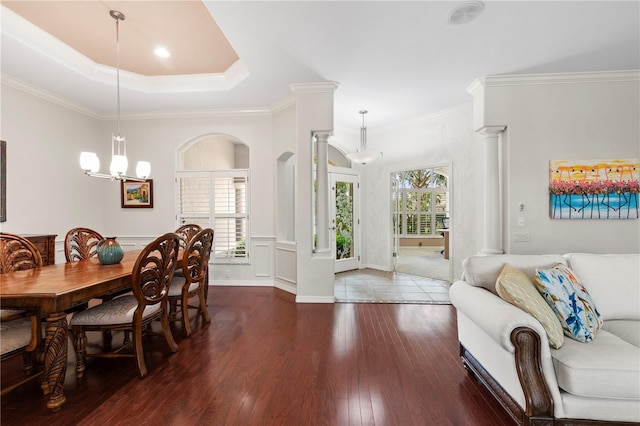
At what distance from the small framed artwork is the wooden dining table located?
9.41 ft

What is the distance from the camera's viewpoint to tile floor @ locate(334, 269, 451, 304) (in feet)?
13.4

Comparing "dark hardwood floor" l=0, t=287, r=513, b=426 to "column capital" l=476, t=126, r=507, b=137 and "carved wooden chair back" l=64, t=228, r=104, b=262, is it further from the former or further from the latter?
"column capital" l=476, t=126, r=507, b=137

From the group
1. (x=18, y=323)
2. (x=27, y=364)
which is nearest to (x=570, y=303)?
(x=18, y=323)

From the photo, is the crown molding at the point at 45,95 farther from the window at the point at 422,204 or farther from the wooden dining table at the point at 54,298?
the window at the point at 422,204

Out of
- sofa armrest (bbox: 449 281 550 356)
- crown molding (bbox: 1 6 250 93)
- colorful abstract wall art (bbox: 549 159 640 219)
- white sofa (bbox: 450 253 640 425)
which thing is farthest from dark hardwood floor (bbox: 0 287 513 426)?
crown molding (bbox: 1 6 250 93)

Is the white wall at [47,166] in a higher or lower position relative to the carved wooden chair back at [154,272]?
higher

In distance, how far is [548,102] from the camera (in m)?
3.55

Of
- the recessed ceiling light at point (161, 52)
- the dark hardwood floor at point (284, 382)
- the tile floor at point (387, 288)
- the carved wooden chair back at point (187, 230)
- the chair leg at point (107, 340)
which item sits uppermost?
the recessed ceiling light at point (161, 52)

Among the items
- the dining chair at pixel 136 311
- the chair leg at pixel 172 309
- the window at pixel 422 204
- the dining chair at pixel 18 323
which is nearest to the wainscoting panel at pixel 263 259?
the chair leg at pixel 172 309

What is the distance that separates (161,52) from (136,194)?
2.60 metres

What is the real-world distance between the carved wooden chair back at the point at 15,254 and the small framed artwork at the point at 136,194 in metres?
2.44

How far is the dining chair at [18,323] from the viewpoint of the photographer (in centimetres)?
175

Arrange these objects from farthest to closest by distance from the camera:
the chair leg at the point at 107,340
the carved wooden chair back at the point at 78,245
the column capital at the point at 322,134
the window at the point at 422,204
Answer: the window at the point at 422,204
the column capital at the point at 322,134
the carved wooden chair back at the point at 78,245
the chair leg at the point at 107,340

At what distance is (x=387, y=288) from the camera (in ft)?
15.3
